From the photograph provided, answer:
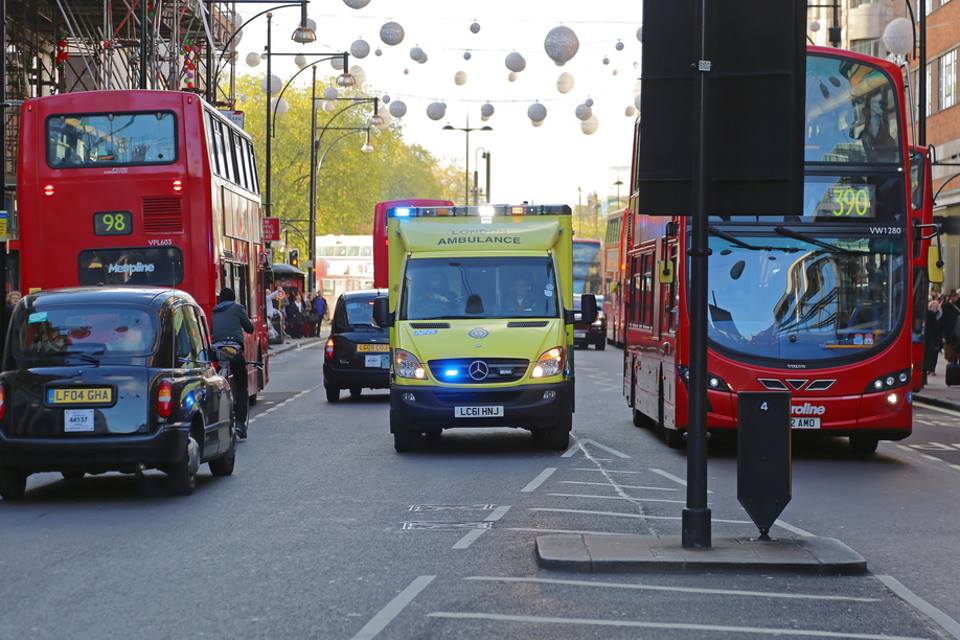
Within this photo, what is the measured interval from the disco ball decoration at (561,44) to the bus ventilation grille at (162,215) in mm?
6212

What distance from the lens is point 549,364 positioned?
18109mm

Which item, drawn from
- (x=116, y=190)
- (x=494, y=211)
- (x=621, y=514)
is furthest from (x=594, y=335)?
(x=621, y=514)

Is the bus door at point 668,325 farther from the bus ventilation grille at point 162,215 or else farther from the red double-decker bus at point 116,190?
the bus ventilation grille at point 162,215

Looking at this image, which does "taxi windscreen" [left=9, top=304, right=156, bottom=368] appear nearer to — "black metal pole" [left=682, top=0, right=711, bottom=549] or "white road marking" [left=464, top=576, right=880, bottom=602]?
"black metal pole" [left=682, top=0, right=711, bottom=549]

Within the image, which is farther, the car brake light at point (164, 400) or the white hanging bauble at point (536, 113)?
the white hanging bauble at point (536, 113)

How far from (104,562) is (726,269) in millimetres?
8821

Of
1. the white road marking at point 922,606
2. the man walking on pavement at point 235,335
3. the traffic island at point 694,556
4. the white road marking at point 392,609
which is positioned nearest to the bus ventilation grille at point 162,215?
the man walking on pavement at point 235,335

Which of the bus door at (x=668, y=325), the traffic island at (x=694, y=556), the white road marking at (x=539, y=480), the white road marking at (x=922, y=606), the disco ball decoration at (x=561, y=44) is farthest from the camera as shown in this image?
the disco ball decoration at (x=561, y=44)

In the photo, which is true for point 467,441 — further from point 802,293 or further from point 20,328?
point 20,328

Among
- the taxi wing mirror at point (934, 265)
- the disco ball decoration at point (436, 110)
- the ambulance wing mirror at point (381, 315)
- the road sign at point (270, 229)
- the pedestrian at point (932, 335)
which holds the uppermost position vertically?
the disco ball decoration at point (436, 110)

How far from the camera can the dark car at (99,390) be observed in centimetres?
1341

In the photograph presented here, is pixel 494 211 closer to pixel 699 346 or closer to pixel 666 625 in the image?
pixel 699 346

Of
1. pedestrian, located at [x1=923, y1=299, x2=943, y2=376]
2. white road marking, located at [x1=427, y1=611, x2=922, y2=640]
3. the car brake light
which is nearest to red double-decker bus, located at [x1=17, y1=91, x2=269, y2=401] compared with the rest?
the car brake light

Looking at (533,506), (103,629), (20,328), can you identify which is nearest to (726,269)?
(533,506)
